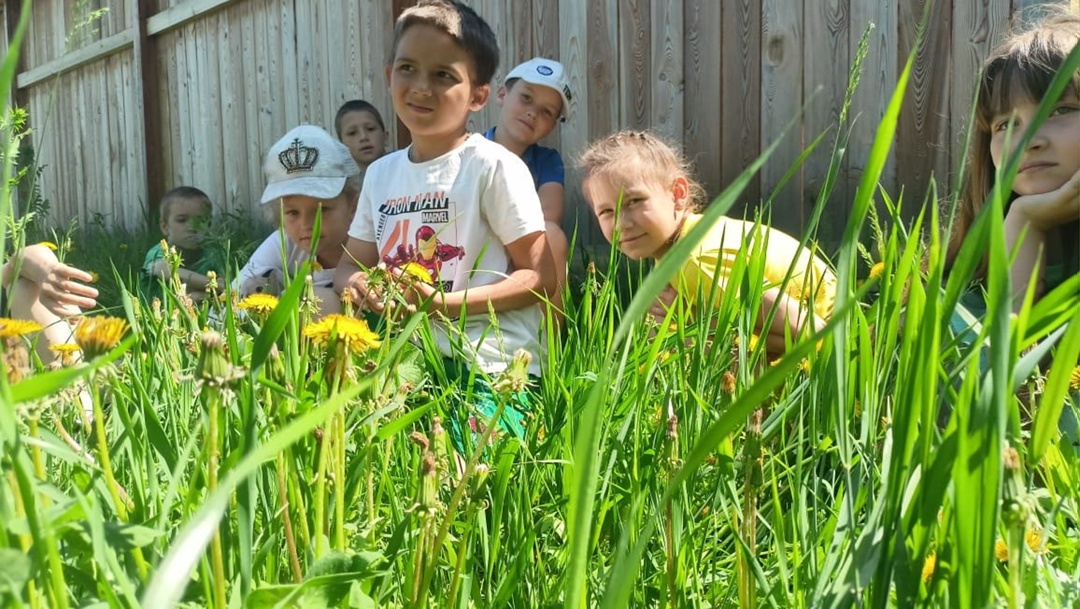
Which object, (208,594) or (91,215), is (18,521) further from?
(91,215)

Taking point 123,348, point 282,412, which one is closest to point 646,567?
point 282,412

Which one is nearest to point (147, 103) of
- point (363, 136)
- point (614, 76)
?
point (363, 136)

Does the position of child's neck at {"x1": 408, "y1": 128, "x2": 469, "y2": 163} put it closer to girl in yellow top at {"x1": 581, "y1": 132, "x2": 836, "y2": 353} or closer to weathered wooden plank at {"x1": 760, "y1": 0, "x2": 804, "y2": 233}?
girl in yellow top at {"x1": 581, "y1": 132, "x2": 836, "y2": 353}

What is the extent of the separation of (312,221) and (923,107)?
1.86 meters

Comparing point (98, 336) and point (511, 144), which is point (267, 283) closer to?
point (511, 144)

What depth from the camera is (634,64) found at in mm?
4281

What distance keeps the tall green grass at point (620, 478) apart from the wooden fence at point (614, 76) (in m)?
0.30

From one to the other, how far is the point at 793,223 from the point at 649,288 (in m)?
3.43

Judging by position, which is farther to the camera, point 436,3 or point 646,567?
point 436,3

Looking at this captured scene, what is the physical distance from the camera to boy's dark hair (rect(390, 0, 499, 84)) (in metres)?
2.84

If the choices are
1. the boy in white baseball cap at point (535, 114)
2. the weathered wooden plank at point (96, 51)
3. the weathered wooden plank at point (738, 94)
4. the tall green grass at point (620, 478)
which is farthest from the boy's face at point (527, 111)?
the weathered wooden plank at point (96, 51)

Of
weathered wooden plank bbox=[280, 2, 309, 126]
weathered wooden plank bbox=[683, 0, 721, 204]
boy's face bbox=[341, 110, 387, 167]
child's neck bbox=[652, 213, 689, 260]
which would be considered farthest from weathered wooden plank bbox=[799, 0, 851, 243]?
weathered wooden plank bbox=[280, 2, 309, 126]

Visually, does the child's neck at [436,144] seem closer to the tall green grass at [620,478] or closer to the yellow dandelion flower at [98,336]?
the tall green grass at [620,478]

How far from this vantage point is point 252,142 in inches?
270
